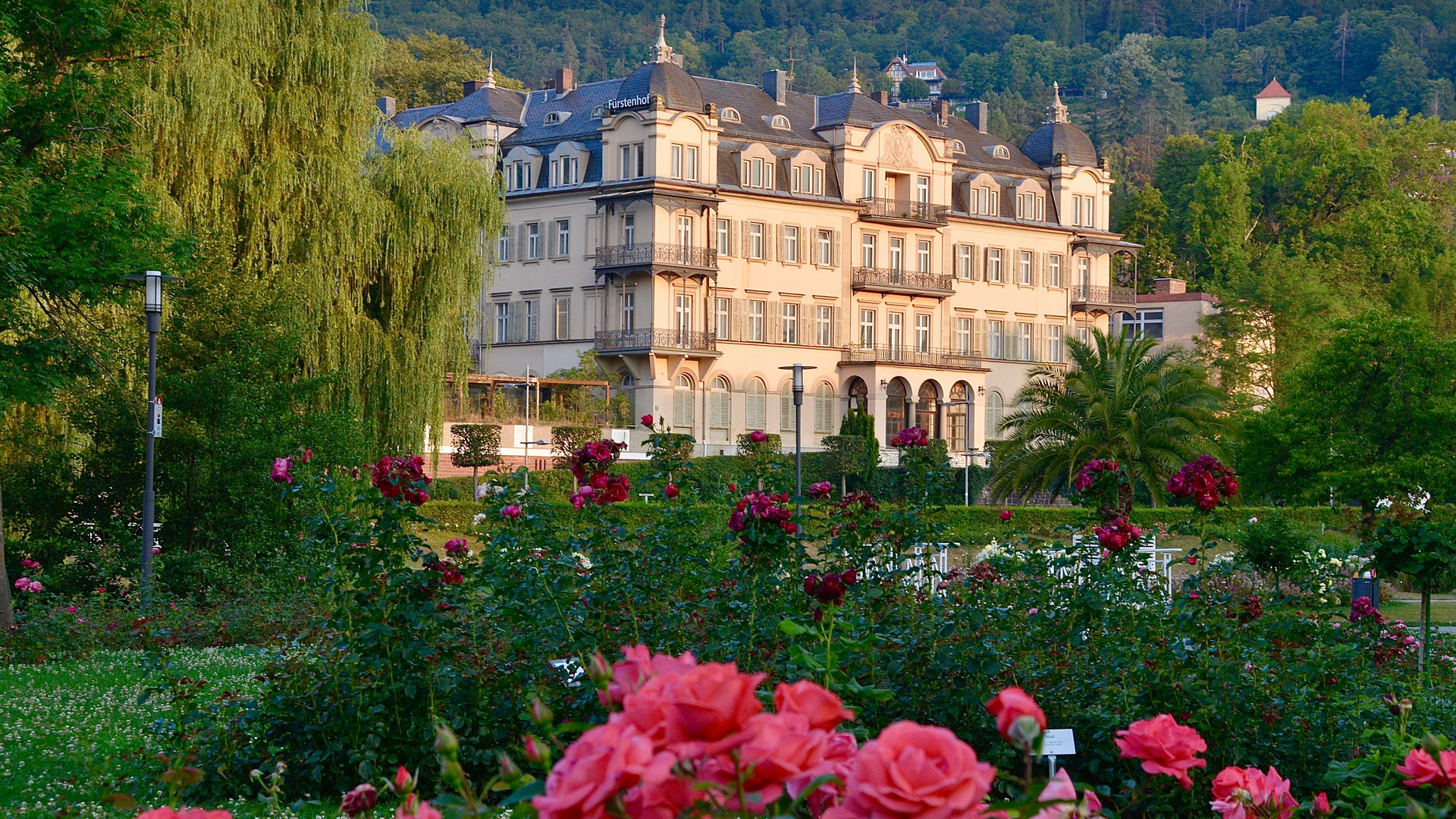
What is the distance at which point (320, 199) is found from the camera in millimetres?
24641

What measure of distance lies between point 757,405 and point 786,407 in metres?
1.16

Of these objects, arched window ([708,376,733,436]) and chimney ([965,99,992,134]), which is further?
chimney ([965,99,992,134])

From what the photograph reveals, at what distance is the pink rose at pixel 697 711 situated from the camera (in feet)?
6.55

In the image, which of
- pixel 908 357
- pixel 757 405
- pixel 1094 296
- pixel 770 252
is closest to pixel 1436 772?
pixel 757 405

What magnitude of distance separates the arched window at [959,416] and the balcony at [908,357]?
0.92 m

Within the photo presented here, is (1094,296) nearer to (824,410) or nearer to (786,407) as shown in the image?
(824,410)

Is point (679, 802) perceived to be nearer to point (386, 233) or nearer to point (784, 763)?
point (784, 763)

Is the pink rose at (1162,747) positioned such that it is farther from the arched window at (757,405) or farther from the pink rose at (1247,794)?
the arched window at (757,405)

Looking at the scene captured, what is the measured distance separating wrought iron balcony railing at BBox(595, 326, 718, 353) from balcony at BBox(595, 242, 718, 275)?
6.88 feet

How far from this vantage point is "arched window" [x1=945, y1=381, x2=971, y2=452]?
6519 cm

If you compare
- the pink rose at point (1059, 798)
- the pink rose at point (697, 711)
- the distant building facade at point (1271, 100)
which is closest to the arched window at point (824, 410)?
the pink rose at point (1059, 798)

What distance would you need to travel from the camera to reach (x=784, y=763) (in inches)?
80.4

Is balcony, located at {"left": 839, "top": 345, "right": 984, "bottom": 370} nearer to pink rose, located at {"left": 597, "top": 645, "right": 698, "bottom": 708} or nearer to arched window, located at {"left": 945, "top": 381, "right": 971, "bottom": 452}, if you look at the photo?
arched window, located at {"left": 945, "top": 381, "right": 971, "bottom": 452}

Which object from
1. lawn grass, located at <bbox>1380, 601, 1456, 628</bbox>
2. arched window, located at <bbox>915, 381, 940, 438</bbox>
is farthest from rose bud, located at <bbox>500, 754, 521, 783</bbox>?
arched window, located at <bbox>915, 381, 940, 438</bbox>
